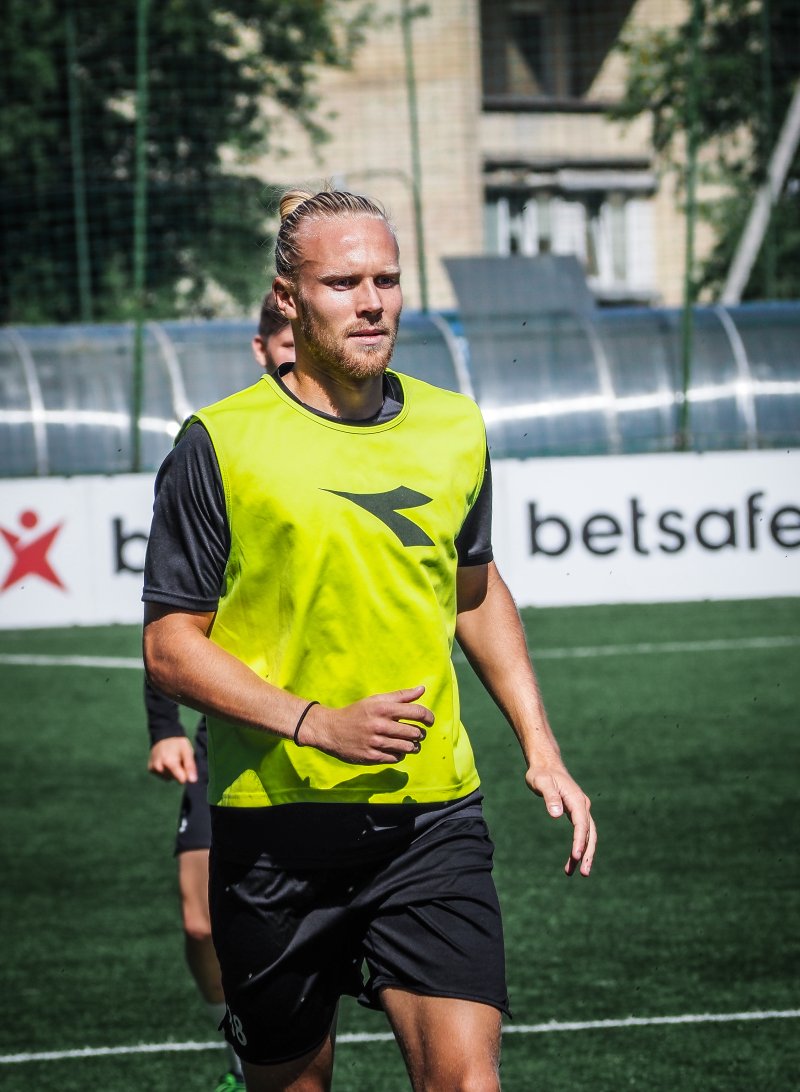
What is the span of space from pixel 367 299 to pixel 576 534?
20.0 feet

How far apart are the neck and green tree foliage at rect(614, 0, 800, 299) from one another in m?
9.38

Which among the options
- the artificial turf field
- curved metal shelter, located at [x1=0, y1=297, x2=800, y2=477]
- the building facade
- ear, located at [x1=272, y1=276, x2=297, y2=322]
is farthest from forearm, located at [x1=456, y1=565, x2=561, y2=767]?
the building facade

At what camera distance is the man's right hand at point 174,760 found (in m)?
4.32

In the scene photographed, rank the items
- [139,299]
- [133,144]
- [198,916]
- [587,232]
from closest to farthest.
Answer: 1. [198,916]
2. [139,299]
3. [133,144]
4. [587,232]

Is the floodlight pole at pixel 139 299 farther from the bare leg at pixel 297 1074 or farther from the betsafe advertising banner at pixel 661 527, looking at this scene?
the bare leg at pixel 297 1074

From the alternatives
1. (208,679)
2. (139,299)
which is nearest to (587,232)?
(139,299)

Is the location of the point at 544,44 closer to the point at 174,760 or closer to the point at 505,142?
the point at 505,142

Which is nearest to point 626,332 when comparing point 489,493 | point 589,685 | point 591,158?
point 589,685

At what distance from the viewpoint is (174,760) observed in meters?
4.32

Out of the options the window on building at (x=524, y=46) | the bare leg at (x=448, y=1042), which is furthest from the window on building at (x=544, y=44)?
the bare leg at (x=448, y=1042)

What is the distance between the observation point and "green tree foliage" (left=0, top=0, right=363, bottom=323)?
56.6ft

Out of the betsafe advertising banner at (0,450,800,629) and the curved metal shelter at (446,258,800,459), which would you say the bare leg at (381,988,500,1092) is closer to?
the betsafe advertising banner at (0,450,800,629)

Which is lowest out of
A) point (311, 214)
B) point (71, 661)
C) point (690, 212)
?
point (71, 661)

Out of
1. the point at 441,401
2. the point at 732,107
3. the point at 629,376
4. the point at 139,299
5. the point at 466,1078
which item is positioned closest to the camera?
the point at 466,1078
